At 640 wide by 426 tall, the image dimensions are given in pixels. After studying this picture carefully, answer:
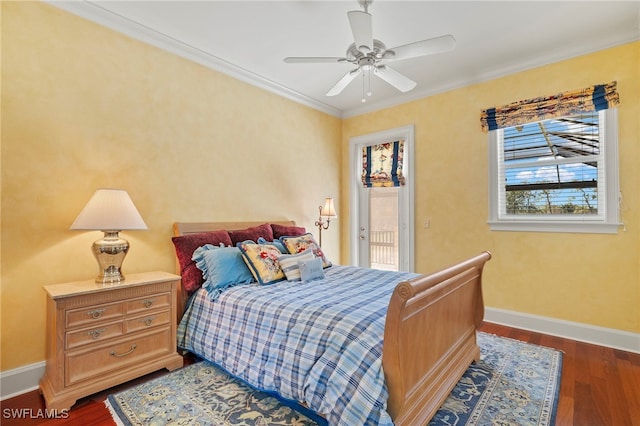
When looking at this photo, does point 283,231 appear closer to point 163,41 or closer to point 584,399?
point 163,41

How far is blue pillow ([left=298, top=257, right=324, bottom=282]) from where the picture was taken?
270 centimetres

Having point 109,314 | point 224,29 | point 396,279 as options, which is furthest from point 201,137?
point 396,279

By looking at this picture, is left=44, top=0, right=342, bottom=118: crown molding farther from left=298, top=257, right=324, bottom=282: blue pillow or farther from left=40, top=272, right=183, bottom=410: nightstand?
left=298, top=257, right=324, bottom=282: blue pillow

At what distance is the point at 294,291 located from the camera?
7.68ft

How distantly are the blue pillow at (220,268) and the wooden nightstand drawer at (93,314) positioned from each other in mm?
640

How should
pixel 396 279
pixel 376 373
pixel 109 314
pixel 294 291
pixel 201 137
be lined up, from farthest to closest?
1. pixel 201 137
2. pixel 396 279
3. pixel 294 291
4. pixel 109 314
5. pixel 376 373

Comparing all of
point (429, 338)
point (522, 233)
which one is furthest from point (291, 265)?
point (522, 233)

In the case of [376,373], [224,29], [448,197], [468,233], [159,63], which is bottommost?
[376,373]

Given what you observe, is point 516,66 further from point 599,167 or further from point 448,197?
point 448,197

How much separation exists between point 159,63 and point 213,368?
2.77 metres

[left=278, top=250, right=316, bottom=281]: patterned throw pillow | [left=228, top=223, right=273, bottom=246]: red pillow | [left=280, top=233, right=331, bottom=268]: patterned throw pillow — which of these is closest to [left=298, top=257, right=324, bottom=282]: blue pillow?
[left=278, top=250, right=316, bottom=281]: patterned throw pillow

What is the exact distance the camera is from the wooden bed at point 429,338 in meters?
1.43

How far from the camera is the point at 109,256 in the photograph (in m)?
2.24

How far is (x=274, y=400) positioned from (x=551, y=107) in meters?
3.72
